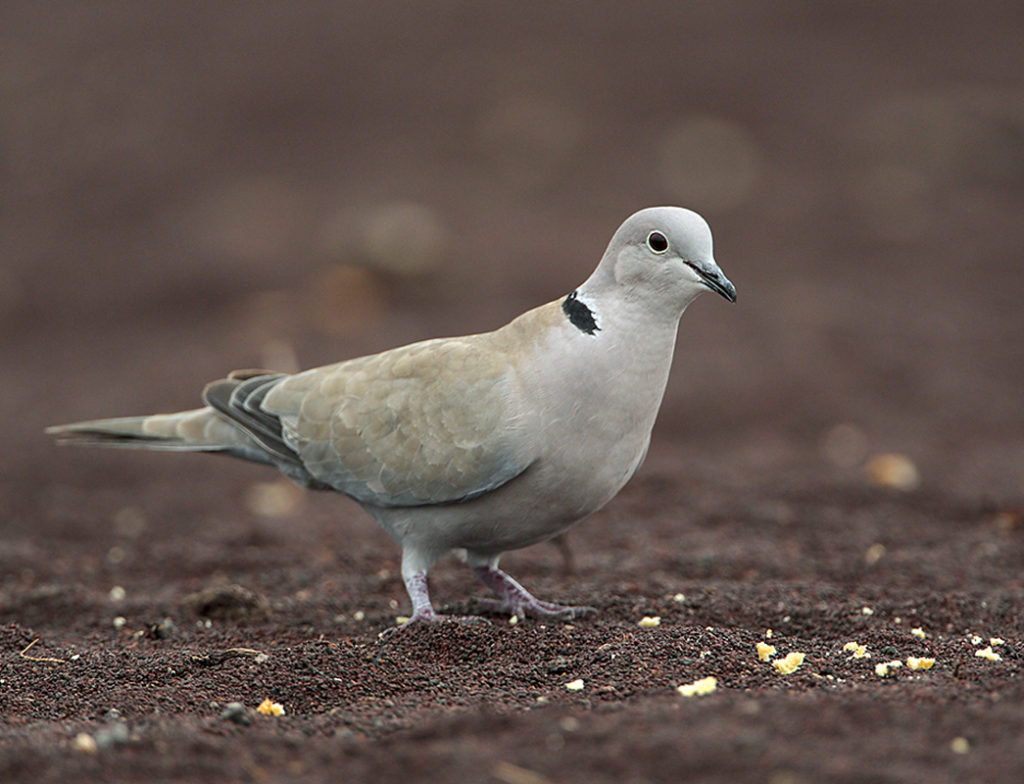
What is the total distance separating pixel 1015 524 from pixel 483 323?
4.59m

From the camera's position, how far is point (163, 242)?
11609 millimetres

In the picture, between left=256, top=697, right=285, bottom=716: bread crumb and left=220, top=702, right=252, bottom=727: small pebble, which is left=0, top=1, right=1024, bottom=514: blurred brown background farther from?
left=220, top=702, right=252, bottom=727: small pebble

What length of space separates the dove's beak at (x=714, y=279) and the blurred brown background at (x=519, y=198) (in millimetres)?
3270

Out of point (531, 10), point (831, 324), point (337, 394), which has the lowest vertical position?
point (337, 394)

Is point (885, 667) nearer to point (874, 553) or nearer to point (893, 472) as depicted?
point (874, 553)

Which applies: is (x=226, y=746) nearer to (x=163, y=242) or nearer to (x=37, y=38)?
(x=163, y=242)

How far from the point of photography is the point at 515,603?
472cm

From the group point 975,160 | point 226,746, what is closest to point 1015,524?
point 226,746

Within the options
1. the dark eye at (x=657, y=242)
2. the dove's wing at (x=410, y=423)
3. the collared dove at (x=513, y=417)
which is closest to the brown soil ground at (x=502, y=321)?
the collared dove at (x=513, y=417)

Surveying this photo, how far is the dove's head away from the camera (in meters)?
4.12

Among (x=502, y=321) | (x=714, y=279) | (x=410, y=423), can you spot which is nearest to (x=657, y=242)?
(x=714, y=279)

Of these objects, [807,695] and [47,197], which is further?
[47,197]

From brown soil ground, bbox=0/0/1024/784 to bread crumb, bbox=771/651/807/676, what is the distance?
0.11 ft

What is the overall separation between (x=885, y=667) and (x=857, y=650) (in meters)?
0.23
